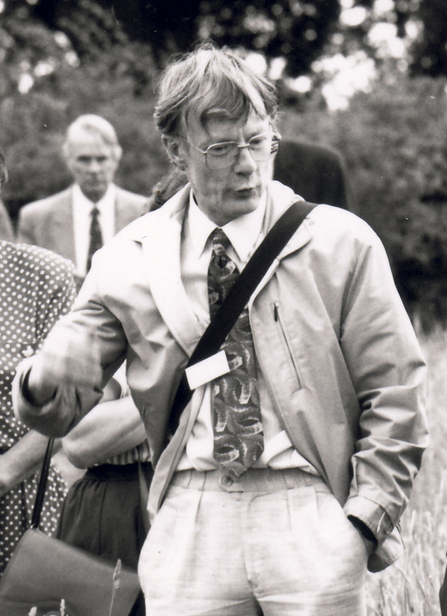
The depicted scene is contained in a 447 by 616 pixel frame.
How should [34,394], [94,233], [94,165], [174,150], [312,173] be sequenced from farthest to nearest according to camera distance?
[94,233] → [94,165] → [312,173] → [174,150] → [34,394]

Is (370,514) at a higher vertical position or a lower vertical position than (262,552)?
higher

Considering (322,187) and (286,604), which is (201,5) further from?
(286,604)

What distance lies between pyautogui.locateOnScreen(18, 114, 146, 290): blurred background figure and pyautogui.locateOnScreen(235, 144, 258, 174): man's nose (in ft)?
18.6

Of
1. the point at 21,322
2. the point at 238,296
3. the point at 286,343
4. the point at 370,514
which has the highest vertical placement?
the point at 238,296

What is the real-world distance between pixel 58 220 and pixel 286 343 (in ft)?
20.8

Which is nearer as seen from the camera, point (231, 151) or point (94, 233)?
point (231, 151)

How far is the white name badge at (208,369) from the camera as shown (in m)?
2.68

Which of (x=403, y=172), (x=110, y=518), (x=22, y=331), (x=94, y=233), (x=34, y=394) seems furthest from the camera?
(x=403, y=172)

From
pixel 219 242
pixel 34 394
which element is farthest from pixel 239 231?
pixel 34 394

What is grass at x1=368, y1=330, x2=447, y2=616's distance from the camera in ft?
11.9

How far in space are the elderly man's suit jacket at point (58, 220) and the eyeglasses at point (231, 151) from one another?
5752mm

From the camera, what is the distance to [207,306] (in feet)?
9.16

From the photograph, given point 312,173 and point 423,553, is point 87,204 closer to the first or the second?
point 312,173

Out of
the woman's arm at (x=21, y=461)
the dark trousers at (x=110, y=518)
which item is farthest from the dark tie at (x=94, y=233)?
the dark trousers at (x=110, y=518)
